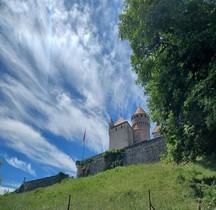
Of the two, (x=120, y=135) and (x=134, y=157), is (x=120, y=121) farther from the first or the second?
(x=134, y=157)

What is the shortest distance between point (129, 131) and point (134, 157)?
1450cm

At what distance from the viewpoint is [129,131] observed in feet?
153

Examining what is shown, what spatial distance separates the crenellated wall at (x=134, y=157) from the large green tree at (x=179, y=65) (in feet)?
54.4

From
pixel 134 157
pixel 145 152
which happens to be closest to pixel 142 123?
pixel 134 157

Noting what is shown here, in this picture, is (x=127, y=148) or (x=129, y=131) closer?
(x=127, y=148)

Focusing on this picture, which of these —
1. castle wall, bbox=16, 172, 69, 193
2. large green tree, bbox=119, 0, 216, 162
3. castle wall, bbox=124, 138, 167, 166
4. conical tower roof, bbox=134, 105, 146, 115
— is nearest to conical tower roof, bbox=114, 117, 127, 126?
conical tower roof, bbox=134, 105, 146, 115

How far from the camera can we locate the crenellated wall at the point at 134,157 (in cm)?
2981

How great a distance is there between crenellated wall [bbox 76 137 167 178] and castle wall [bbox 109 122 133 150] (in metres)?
9.75

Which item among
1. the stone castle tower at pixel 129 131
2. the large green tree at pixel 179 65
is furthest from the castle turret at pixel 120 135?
the large green tree at pixel 179 65

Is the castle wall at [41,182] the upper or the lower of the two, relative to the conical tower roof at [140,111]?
lower

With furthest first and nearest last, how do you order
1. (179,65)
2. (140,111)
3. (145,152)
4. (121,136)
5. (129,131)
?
(140,111)
(129,131)
(121,136)
(145,152)
(179,65)

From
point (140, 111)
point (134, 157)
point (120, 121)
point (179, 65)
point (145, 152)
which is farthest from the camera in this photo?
point (140, 111)

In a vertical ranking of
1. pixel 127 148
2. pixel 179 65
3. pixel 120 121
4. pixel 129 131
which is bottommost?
pixel 179 65

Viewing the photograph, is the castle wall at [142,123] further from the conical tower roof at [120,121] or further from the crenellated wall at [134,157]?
the crenellated wall at [134,157]
